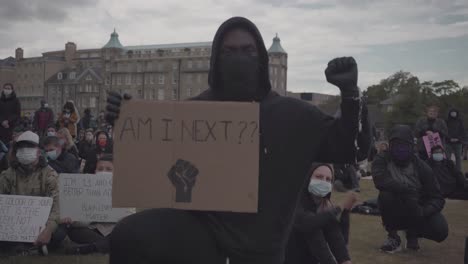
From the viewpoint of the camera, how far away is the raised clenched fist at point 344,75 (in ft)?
10.2

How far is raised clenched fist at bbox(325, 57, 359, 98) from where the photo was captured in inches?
122

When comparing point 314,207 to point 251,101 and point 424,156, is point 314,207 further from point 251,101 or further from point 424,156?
point 424,156

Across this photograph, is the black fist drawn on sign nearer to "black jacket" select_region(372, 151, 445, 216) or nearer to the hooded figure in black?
the hooded figure in black

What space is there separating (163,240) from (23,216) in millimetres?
4596

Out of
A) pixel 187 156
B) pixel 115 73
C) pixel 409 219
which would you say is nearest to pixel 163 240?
pixel 187 156

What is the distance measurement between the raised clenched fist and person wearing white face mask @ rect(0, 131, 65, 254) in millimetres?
4924

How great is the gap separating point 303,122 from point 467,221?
820 cm

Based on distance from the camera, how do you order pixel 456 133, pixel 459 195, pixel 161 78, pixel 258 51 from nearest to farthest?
pixel 258 51 → pixel 459 195 → pixel 456 133 → pixel 161 78

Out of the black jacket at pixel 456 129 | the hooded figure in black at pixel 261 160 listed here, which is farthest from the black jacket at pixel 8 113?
the black jacket at pixel 456 129

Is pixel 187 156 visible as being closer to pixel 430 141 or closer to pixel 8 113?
pixel 430 141

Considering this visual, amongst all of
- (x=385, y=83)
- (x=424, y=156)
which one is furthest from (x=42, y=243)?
(x=385, y=83)

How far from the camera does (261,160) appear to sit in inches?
129

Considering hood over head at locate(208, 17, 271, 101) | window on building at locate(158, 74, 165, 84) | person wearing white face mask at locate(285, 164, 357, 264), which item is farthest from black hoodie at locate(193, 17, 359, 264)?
window on building at locate(158, 74, 165, 84)

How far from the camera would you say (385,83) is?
110m
